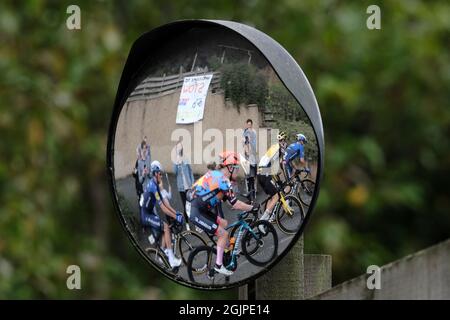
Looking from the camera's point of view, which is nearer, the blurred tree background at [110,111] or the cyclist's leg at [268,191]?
the cyclist's leg at [268,191]

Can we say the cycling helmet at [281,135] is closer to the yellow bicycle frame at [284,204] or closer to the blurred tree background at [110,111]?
the yellow bicycle frame at [284,204]

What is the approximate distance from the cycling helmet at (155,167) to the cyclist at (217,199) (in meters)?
0.05

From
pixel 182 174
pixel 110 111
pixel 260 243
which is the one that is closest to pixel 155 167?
pixel 182 174

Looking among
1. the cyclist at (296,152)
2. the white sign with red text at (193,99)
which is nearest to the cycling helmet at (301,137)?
the cyclist at (296,152)

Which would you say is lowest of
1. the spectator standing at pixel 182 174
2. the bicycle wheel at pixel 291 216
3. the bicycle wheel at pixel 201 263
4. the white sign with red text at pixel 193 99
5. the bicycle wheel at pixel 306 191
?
the bicycle wheel at pixel 201 263

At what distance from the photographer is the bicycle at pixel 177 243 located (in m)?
0.96

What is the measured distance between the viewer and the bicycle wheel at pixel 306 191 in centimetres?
90

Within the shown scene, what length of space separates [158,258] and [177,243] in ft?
0.13

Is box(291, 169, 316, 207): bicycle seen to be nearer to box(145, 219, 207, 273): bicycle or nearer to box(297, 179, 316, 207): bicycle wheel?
box(297, 179, 316, 207): bicycle wheel

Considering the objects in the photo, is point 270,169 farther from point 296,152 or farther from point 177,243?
point 177,243

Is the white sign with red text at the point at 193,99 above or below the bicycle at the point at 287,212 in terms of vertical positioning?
above

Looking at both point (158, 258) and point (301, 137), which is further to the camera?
point (158, 258)

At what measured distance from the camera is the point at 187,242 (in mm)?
965

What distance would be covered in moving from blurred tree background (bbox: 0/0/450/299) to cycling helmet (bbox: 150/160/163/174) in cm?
169
